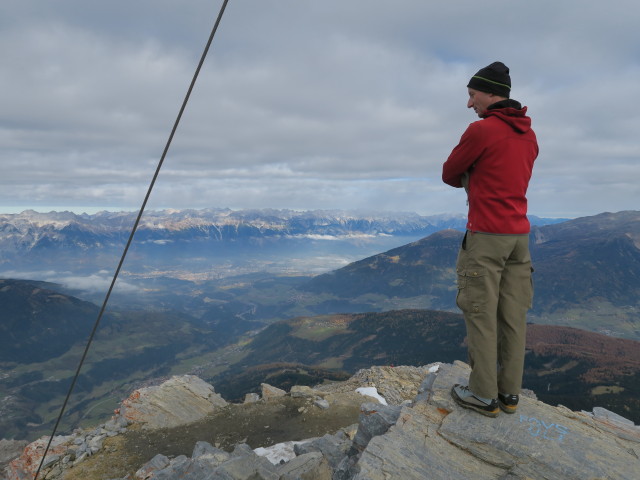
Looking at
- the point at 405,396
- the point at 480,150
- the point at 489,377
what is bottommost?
the point at 405,396

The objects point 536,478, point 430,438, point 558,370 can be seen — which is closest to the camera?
point 536,478

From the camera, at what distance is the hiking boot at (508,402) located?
7.29 meters

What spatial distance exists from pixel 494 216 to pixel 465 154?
125cm

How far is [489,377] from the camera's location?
6.75m

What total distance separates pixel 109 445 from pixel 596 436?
22928 mm

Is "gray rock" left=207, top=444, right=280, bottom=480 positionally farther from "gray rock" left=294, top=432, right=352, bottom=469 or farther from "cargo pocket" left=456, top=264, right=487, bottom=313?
"cargo pocket" left=456, top=264, right=487, bottom=313

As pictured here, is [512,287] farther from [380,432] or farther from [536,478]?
[380,432]

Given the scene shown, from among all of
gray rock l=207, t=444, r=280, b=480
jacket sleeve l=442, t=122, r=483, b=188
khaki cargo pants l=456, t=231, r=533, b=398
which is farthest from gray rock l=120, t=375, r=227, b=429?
jacket sleeve l=442, t=122, r=483, b=188

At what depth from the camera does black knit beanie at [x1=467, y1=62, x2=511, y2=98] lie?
19.9ft

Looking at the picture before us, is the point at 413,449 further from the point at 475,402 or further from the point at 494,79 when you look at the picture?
the point at 494,79

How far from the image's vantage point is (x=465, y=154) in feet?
19.8

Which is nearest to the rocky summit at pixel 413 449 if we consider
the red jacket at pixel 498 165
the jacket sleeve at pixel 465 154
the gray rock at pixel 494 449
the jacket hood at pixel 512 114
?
the gray rock at pixel 494 449

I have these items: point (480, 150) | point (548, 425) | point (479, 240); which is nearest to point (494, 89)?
point (480, 150)

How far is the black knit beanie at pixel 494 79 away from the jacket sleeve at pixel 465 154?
85cm
